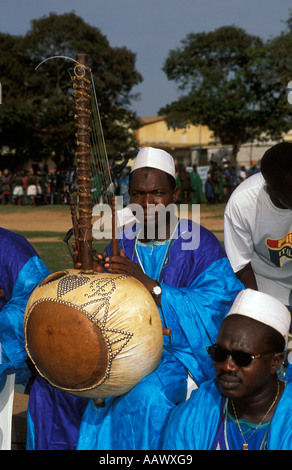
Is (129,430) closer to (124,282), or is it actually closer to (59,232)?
(124,282)

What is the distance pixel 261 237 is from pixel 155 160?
101 cm

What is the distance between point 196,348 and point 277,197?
4.06ft

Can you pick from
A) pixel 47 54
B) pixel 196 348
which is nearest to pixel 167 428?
pixel 196 348

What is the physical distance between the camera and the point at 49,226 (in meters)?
19.5

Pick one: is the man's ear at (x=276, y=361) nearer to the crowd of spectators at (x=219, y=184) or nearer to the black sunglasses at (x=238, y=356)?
the black sunglasses at (x=238, y=356)

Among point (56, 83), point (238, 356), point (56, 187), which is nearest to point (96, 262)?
point (238, 356)

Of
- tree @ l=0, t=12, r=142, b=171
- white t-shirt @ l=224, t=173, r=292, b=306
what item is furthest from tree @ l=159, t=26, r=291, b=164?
white t-shirt @ l=224, t=173, r=292, b=306

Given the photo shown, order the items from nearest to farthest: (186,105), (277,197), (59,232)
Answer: (277,197) < (59,232) < (186,105)

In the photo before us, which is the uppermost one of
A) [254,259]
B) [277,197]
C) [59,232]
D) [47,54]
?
[47,54]

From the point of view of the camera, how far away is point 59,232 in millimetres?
17719

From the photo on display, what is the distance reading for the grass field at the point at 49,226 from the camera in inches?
479

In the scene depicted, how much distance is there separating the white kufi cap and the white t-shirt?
1326mm

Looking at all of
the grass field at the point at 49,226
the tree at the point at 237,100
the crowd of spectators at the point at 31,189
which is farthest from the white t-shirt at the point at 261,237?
the tree at the point at 237,100

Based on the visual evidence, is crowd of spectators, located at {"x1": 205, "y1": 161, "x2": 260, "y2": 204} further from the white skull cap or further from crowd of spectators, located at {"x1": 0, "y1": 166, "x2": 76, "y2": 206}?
the white skull cap
